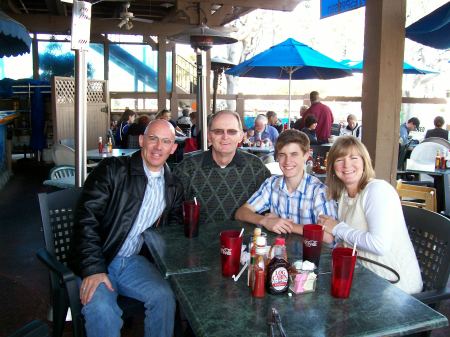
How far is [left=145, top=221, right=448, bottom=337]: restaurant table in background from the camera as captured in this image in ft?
4.30

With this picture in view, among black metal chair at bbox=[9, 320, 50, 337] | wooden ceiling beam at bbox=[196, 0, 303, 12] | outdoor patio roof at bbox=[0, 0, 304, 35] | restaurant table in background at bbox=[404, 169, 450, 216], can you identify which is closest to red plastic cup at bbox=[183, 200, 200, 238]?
black metal chair at bbox=[9, 320, 50, 337]

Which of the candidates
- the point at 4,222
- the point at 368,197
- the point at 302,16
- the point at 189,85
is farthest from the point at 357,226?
the point at 302,16

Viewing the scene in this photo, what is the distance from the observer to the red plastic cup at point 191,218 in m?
2.19

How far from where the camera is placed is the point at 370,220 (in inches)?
80.4

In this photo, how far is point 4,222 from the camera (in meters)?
5.57

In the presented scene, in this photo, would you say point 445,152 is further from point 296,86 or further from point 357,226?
point 296,86

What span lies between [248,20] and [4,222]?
18.1 metres

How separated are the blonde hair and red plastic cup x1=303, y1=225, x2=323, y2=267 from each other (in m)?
0.60

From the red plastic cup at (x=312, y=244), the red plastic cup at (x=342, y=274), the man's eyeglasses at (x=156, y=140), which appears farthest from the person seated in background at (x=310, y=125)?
the red plastic cup at (x=342, y=274)

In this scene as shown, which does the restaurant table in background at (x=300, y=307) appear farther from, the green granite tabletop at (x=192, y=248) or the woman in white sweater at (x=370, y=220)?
the woman in white sweater at (x=370, y=220)

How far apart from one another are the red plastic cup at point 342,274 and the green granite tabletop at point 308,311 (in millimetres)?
27

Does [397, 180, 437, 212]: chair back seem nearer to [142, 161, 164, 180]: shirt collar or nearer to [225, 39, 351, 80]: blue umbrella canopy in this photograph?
[142, 161, 164, 180]: shirt collar

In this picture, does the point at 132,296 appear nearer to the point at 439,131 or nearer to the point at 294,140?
the point at 294,140

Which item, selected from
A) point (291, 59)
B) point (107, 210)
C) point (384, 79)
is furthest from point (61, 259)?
point (291, 59)
